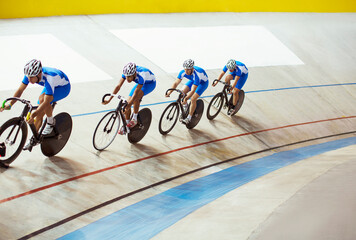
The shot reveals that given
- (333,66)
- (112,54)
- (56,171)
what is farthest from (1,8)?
(333,66)

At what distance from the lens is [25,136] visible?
4.78 meters

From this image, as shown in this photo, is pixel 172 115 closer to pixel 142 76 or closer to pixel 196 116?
pixel 196 116

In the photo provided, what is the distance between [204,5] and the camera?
13195 mm

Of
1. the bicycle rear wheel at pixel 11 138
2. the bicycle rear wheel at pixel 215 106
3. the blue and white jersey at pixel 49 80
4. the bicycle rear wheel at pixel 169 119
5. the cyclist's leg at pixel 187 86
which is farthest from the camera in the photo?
the bicycle rear wheel at pixel 215 106

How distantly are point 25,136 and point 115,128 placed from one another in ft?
5.67

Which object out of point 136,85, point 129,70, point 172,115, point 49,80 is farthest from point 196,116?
point 49,80

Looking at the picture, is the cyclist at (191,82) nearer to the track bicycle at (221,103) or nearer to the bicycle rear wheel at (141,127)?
the bicycle rear wheel at (141,127)

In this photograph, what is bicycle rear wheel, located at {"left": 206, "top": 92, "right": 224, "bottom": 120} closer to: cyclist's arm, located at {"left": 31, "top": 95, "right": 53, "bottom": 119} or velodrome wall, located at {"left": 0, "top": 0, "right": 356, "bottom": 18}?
cyclist's arm, located at {"left": 31, "top": 95, "right": 53, "bottom": 119}

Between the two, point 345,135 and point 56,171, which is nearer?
point 56,171

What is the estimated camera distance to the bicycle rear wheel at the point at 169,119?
22.1 feet

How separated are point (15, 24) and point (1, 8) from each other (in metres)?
0.53

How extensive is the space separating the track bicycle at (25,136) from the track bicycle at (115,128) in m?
0.48

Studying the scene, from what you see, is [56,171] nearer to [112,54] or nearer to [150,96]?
[150,96]

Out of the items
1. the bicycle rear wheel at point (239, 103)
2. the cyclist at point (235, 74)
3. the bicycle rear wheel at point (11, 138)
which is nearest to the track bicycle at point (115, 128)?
the bicycle rear wheel at point (11, 138)
